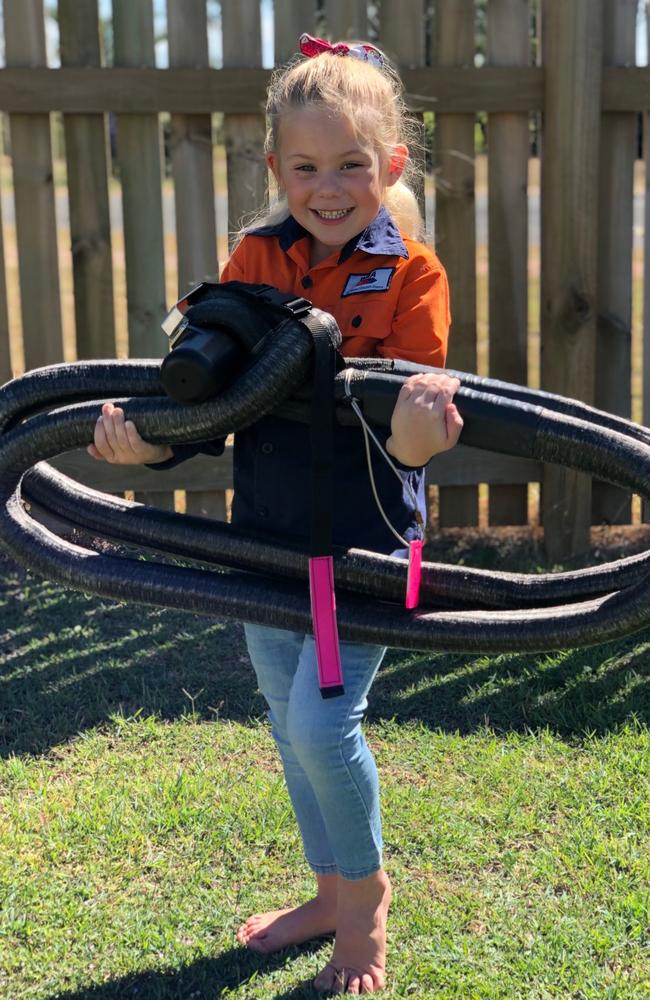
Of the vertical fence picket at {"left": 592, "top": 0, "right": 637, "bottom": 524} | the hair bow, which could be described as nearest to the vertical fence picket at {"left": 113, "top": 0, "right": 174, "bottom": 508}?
the vertical fence picket at {"left": 592, "top": 0, "right": 637, "bottom": 524}

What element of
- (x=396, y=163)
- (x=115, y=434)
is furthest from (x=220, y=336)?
(x=396, y=163)

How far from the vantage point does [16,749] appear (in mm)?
3604

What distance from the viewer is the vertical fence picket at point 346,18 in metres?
4.82

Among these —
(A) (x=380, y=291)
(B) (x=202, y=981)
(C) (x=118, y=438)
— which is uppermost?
(A) (x=380, y=291)

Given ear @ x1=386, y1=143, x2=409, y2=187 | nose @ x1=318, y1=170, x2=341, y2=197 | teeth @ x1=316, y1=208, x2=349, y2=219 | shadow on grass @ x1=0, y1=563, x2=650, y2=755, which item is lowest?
shadow on grass @ x1=0, y1=563, x2=650, y2=755

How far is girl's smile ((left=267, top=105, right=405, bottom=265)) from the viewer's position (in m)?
2.30

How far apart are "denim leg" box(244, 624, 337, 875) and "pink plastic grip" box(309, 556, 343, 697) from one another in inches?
Result: 9.0

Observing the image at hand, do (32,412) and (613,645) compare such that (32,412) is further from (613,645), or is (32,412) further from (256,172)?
(256,172)

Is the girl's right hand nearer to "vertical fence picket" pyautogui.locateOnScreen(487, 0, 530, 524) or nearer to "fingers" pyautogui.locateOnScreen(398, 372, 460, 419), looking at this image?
"fingers" pyautogui.locateOnScreen(398, 372, 460, 419)

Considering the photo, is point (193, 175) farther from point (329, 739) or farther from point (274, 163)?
point (329, 739)

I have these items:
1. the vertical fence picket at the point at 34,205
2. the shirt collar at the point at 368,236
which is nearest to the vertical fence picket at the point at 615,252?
the vertical fence picket at the point at 34,205

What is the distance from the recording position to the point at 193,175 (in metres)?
4.93

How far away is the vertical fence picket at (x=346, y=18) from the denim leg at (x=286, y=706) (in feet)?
9.92

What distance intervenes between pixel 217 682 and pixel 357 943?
1.51 meters
